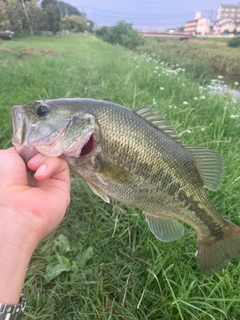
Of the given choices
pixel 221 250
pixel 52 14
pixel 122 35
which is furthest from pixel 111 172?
pixel 122 35

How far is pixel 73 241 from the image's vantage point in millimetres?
2055

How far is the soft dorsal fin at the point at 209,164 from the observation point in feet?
4.44

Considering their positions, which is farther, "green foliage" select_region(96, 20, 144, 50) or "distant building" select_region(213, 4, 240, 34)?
"green foliage" select_region(96, 20, 144, 50)

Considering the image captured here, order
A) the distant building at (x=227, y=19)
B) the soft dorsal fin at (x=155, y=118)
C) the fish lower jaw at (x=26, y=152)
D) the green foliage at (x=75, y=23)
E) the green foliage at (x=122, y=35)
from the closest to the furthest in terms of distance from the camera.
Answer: the fish lower jaw at (x=26, y=152), the soft dorsal fin at (x=155, y=118), the green foliage at (x=75, y=23), the distant building at (x=227, y=19), the green foliage at (x=122, y=35)

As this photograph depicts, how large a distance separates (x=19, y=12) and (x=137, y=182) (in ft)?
14.4

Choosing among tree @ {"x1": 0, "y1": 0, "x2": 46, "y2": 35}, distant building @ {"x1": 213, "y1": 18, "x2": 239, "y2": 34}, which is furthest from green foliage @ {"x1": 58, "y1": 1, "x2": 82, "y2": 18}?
distant building @ {"x1": 213, "y1": 18, "x2": 239, "y2": 34}

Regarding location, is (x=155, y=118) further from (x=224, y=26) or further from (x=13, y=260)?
(x=224, y=26)

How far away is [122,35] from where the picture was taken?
45.2 ft

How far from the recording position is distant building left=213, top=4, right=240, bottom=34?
13059mm

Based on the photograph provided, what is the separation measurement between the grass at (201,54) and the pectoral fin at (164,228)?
29.9 ft

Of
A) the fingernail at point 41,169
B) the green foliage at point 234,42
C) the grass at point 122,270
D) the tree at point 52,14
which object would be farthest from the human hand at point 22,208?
the green foliage at point 234,42

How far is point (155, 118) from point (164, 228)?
55cm

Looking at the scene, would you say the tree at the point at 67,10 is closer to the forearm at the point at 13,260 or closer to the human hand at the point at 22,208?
the human hand at the point at 22,208

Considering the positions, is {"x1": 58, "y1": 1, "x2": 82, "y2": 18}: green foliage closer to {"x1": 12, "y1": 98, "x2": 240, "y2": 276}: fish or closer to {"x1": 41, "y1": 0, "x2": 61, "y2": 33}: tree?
{"x1": 41, "y1": 0, "x2": 61, "y2": 33}: tree
